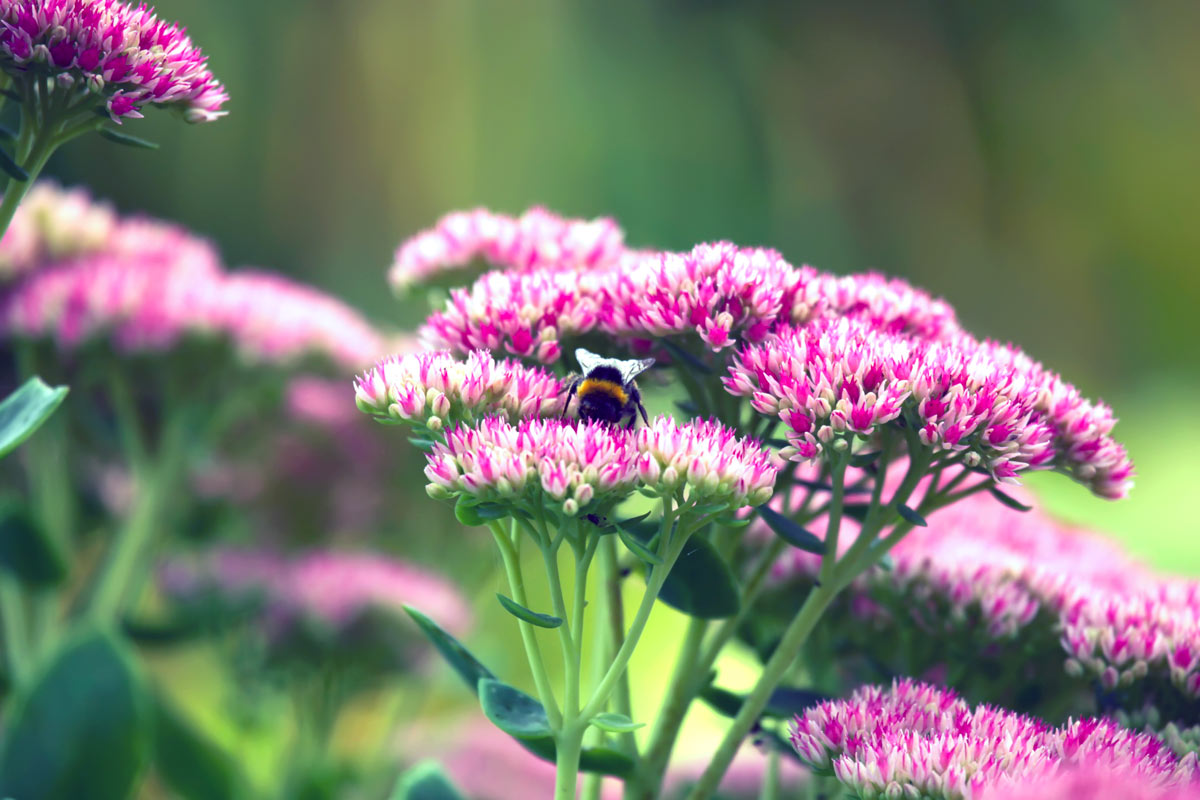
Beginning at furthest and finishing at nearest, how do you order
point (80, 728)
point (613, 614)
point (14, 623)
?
point (14, 623), point (80, 728), point (613, 614)

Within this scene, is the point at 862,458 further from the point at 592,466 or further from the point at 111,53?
the point at 111,53

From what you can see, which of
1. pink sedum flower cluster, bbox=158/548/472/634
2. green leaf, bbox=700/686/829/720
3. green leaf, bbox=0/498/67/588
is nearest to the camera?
green leaf, bbox=700/686/829/720

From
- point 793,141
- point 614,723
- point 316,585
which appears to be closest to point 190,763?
point 316,585

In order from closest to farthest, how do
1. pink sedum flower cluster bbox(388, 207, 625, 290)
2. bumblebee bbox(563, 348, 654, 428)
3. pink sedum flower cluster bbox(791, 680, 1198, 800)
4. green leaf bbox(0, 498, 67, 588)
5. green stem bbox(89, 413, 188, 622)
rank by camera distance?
pink sedum flower cluster bbox(791, 680, 1198, 800) < bumblebee bbox(563, 348, 654, 428) < pink sedum flower cluster bbox(388, 207, 625, 290) < green leaf bbox(0, 498, 67, 588) < green stem bbox(89, 413, 188, 622)

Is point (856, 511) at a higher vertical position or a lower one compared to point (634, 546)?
higher

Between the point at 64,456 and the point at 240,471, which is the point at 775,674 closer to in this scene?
the point at 64,456

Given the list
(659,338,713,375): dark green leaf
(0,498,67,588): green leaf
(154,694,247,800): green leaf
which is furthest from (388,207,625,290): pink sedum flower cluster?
(154,694,247,800): green leaf

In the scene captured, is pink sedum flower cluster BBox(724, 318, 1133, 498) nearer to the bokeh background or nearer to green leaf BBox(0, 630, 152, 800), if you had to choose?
green leaf BBox(0, 630, 152, 800)
